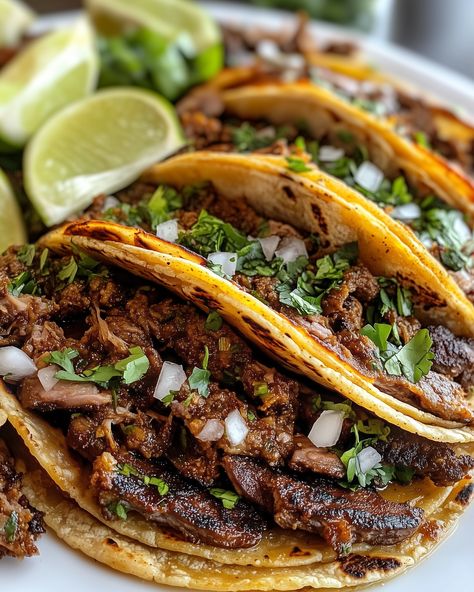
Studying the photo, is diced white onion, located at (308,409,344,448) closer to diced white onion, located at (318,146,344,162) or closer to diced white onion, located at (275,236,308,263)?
diced white onion, located at (275,236,308,263)

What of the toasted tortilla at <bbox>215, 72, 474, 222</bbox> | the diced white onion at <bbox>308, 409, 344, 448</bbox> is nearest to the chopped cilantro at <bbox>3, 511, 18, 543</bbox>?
the diced white onion at <bbox>308, 409, 344, 448</bbox>

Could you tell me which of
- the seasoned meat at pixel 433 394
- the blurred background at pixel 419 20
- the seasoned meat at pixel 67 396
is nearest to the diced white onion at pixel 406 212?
the seasoned meat at pixel 433 394

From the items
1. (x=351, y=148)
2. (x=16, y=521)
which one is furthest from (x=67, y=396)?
(x=351, y=148)

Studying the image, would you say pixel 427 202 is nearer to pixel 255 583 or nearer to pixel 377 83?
pixel 377 83

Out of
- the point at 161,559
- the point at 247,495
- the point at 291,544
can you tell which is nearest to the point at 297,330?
the point at 247,495

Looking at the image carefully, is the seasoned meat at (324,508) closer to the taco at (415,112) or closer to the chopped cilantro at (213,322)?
the chopped cilantro at (213,322)
